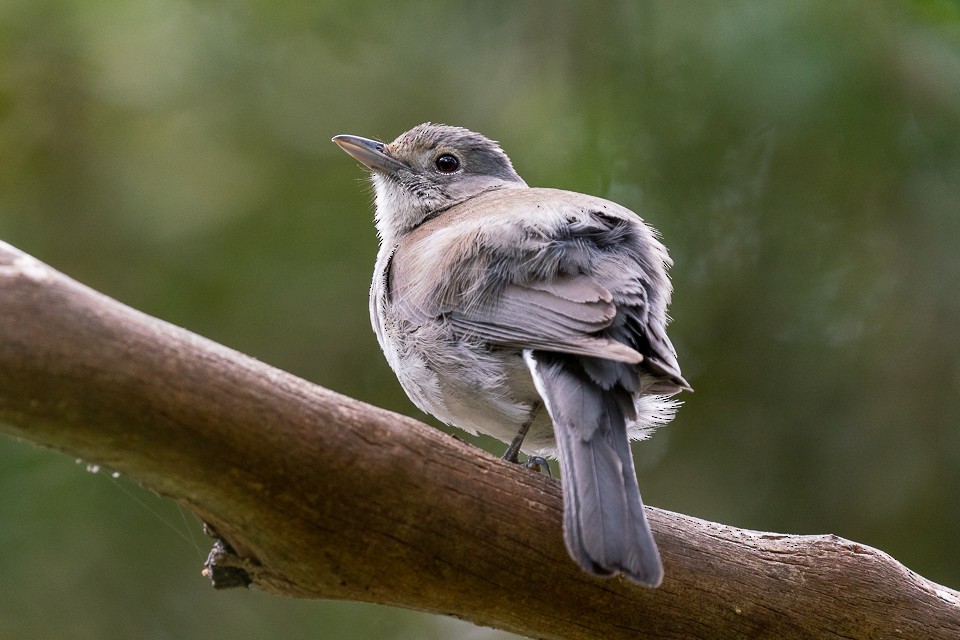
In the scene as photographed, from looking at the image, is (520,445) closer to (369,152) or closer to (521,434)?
(521,434)

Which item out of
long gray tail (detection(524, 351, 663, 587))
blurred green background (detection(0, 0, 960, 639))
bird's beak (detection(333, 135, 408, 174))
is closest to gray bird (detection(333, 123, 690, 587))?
long gray tail (detection(524, 351, 663, 587))

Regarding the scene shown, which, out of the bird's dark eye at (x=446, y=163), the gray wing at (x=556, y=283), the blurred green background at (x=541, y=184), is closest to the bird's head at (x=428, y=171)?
the bird's dark eye at (x=446, y=163)

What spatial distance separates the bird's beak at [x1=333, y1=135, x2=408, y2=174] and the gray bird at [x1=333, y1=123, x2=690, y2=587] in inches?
27.7

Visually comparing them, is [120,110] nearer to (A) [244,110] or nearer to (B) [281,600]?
(A) [244,110]

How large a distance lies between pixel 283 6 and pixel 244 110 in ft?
1.88

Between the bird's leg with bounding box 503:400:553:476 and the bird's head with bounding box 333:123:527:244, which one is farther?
the bird's head with bounding box 333:123:527:244

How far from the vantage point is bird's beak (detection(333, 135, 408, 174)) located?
498cm

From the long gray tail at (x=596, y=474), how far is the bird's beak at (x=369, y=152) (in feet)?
6.91

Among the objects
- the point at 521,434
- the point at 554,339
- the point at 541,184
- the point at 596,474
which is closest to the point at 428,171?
the point at 541,184

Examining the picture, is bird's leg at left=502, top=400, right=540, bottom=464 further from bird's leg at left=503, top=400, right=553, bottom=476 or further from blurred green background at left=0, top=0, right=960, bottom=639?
blurred green background at left=0, top=0, right=960, bottom=639

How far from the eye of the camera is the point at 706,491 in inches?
209

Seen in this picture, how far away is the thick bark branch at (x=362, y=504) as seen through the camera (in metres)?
2.33

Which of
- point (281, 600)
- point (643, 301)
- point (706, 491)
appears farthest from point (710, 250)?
point (281, 600)

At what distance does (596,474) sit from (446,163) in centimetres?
278
